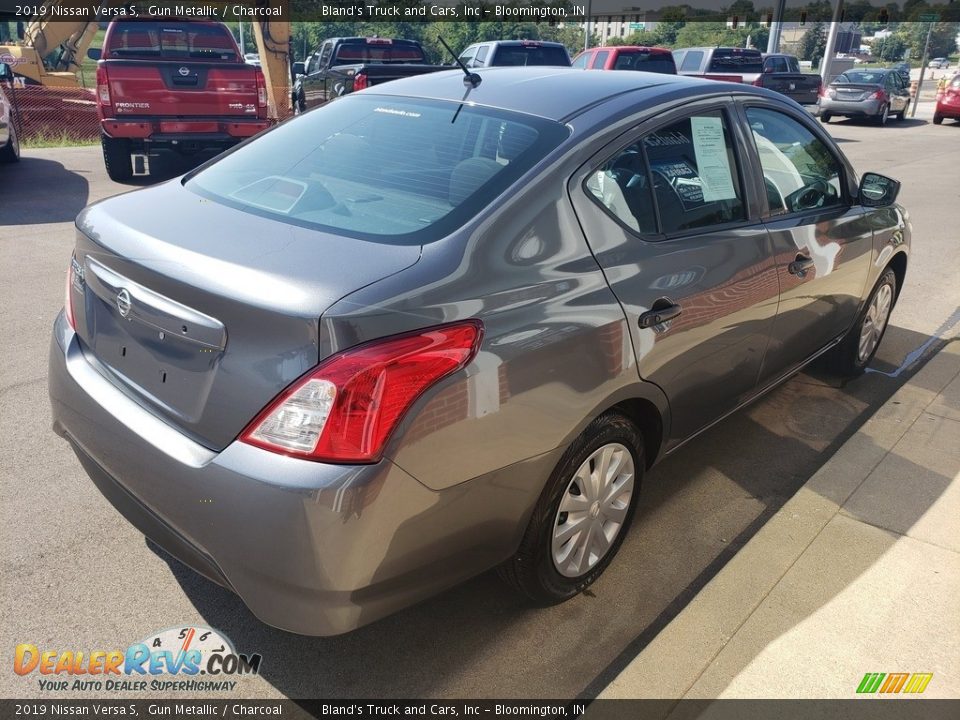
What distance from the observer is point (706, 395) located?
3.24 metres

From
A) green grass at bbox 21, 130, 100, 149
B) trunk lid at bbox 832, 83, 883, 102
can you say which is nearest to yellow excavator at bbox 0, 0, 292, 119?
green grass at bbox 21, 130, 100, 149

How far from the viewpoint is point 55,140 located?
15.1 m

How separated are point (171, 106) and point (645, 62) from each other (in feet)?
34.1

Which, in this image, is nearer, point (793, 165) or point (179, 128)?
point (793, 165)

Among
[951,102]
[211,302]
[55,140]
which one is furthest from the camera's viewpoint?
[951,102]

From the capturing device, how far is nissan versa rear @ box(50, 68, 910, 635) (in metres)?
2.08

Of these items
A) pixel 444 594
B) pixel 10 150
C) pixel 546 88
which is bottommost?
pixel 10 150

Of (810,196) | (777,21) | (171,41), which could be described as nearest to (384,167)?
(810,196)

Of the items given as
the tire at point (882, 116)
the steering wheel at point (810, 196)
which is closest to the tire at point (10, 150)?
the steering wheel at point (810, 196)

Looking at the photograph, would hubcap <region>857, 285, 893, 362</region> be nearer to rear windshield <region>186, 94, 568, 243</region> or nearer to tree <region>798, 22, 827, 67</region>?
rear windshield <region>186, 94, 568, 243</region>

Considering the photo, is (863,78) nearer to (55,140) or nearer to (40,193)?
(55,140)

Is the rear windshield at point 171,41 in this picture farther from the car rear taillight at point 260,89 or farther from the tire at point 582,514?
the tire at point 582,514

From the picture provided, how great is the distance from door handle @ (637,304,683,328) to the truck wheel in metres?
9.19

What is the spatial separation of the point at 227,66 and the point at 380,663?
→ 30.8ft
